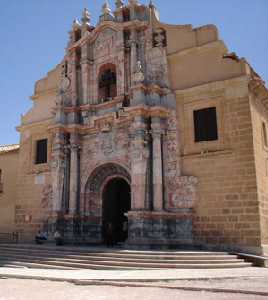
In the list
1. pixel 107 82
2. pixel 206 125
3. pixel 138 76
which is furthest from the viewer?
pixel 107 82

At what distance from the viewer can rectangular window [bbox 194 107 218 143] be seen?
14148 mm

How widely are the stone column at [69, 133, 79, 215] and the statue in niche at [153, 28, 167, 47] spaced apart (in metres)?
5.63

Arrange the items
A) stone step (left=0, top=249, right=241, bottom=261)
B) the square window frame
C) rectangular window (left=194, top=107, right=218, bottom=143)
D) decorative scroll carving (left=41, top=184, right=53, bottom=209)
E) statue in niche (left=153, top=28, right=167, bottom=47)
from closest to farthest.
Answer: stone step (left=0, top=249, right=241, bottom=261) < the square window frame < rectangular window (left=194, top=107, right=218, bottom=143) < statue in niche (left=153, top=28, right=167, bottom=47) < decorative scroll carving (left=41, top=184, right=53, bottom=209)

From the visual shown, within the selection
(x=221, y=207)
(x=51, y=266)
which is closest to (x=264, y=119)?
(x=221, y=207)

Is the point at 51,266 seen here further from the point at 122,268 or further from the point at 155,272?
the point at 155,272

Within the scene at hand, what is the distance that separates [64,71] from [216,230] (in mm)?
11304

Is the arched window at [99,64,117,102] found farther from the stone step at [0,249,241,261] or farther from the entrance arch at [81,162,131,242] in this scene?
the stone step at [0,249,241,261]

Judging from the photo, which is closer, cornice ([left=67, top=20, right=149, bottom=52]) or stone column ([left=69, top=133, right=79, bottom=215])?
stone column ([left=69, top=133, right=79, bottom=215])

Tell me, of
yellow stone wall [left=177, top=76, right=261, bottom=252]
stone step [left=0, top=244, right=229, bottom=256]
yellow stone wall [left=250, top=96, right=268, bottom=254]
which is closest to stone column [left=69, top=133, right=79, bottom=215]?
stone step [left=0, top=244, right=229, bottom=256]

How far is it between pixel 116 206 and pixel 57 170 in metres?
3.33

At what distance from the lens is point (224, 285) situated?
26.0 ft

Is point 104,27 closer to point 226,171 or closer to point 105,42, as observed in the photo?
A: point 105,42

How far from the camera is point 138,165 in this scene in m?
14.6

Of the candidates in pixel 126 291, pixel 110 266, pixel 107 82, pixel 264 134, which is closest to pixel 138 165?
pixel 110 266
